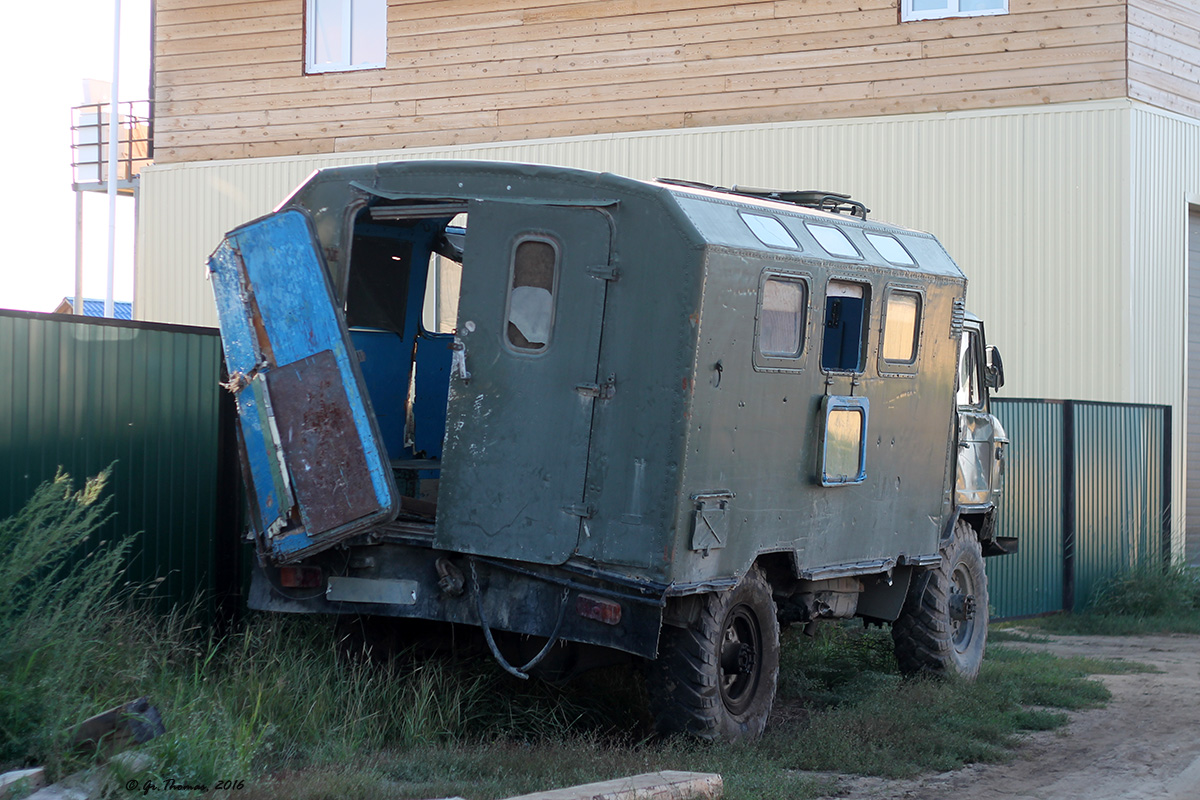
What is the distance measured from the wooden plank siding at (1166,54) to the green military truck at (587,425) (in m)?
8.83

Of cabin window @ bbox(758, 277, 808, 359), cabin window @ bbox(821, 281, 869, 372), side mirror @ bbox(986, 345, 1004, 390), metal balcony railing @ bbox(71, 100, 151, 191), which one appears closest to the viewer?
cabin window @ bbox(758, 277, 808, 359)

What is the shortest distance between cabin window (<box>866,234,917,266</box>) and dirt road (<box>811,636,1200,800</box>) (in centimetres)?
313

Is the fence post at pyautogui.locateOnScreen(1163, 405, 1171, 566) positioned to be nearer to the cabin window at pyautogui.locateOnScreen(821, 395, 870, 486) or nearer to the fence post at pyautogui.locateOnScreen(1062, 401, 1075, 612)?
the fence post at pyautogui.locateOnScreen(1062, 401, 1075, 612)

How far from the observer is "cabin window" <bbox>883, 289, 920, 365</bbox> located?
873 centimetres

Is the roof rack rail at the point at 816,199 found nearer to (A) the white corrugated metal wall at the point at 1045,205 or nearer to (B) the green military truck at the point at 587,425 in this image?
(B) the green military truck at the point at 587,425

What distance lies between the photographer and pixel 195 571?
9.16 metres

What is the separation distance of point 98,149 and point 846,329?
704 inches

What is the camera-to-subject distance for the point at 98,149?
901 inches

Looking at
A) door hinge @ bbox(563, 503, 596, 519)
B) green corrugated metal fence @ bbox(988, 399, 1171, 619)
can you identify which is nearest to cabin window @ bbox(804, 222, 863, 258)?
door hinge @ bbox(563, 503, 596, 519)

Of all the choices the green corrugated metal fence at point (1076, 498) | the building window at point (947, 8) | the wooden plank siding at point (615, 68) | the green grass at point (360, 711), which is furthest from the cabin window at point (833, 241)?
the building window at point (947, 8)

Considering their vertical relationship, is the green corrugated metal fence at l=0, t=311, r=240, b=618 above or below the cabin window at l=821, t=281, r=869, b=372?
below

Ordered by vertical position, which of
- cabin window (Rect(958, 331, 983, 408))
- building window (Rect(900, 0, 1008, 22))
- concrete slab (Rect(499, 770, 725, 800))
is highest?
building window (Rect(900, 0, 1008, 22))

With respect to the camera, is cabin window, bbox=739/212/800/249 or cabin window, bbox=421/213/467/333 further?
cabin window, bbox=421/213/467/333

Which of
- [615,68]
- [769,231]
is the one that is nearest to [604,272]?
[769,231]
